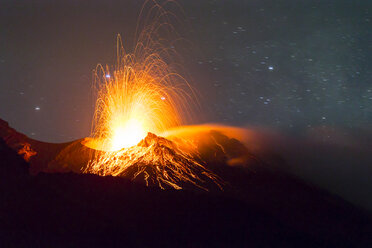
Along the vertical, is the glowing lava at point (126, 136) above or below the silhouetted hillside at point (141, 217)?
above

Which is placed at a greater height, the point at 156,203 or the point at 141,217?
the point at 156,203

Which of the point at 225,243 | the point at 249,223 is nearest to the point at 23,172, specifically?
the point at 225,243

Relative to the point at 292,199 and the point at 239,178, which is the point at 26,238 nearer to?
A: the point at 239,178

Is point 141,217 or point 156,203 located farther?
point 156,203

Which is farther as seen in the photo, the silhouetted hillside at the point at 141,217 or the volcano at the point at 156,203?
the volcano at the point at 156,203

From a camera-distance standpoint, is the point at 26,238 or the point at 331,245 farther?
the point at 331,245

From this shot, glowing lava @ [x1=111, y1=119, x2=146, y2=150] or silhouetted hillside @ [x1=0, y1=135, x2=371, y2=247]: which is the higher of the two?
glowing lava @ [x1=111, y1=119, x2=146, y2=150]

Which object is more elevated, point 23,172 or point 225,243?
point 23,172

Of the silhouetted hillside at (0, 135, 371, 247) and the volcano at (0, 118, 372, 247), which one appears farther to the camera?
the volcano at (0, 118, 372, 247)
